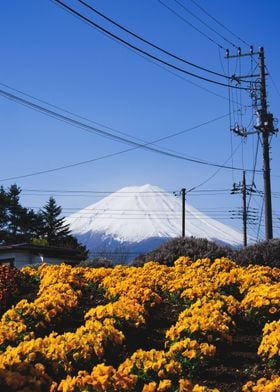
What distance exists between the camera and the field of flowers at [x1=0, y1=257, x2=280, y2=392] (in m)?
5.93

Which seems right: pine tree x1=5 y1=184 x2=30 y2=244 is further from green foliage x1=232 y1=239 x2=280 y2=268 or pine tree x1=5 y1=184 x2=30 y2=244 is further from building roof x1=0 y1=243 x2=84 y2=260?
green foliage x1=232 y1=239 x2=280 y2=268

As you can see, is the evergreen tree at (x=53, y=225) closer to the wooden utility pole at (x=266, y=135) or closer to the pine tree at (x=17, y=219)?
the pine tree at (x=17, y=219)

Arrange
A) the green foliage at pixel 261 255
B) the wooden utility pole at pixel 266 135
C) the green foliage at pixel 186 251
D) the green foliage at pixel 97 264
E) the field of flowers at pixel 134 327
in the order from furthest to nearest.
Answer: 1. the wooden utility pole at pixel 266 135
2. the green foliage at pixel 97 264
3. the green foliage at pixel 186 251
4. the green foliage at pixel 261 255
5. the field of flowers at pixel 134 327

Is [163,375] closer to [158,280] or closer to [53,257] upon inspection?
[158,280]

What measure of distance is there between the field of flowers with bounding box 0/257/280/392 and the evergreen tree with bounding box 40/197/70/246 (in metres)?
57.9

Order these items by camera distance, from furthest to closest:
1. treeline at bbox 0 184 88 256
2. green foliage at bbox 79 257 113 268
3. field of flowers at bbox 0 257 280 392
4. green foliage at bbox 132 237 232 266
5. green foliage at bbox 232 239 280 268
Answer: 1. treeline at bbox 0 184 88 256
2. green foliage at bbox 79 257 113 268
3. green foliage at bbox 132 237 232 266
4. green foliage at bbox 232 239 280 268
5. field of flowers at bbox 0 257 280 392

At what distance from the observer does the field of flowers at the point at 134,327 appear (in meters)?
5.93

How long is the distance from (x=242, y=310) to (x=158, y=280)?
204 cm

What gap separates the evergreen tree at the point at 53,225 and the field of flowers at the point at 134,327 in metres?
57.9

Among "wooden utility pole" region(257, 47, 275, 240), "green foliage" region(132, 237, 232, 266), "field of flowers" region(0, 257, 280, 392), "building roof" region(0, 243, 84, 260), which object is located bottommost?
"field of flowers" region(0, 257, 280, 392)

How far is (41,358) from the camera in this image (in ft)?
21.4

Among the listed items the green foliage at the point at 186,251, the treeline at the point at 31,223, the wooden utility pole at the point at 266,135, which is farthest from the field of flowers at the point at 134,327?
the treeline at the point at 31,223

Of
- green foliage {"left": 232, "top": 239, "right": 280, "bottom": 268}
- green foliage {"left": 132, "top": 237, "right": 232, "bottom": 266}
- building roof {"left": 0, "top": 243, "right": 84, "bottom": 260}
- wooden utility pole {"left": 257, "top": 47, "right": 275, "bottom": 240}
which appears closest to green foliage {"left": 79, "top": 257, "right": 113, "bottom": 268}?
green foliage {"left": 132, "top": 237, "right": 232, "bottom": 266}

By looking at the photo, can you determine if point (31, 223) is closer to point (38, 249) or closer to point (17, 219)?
point (17, 219)
